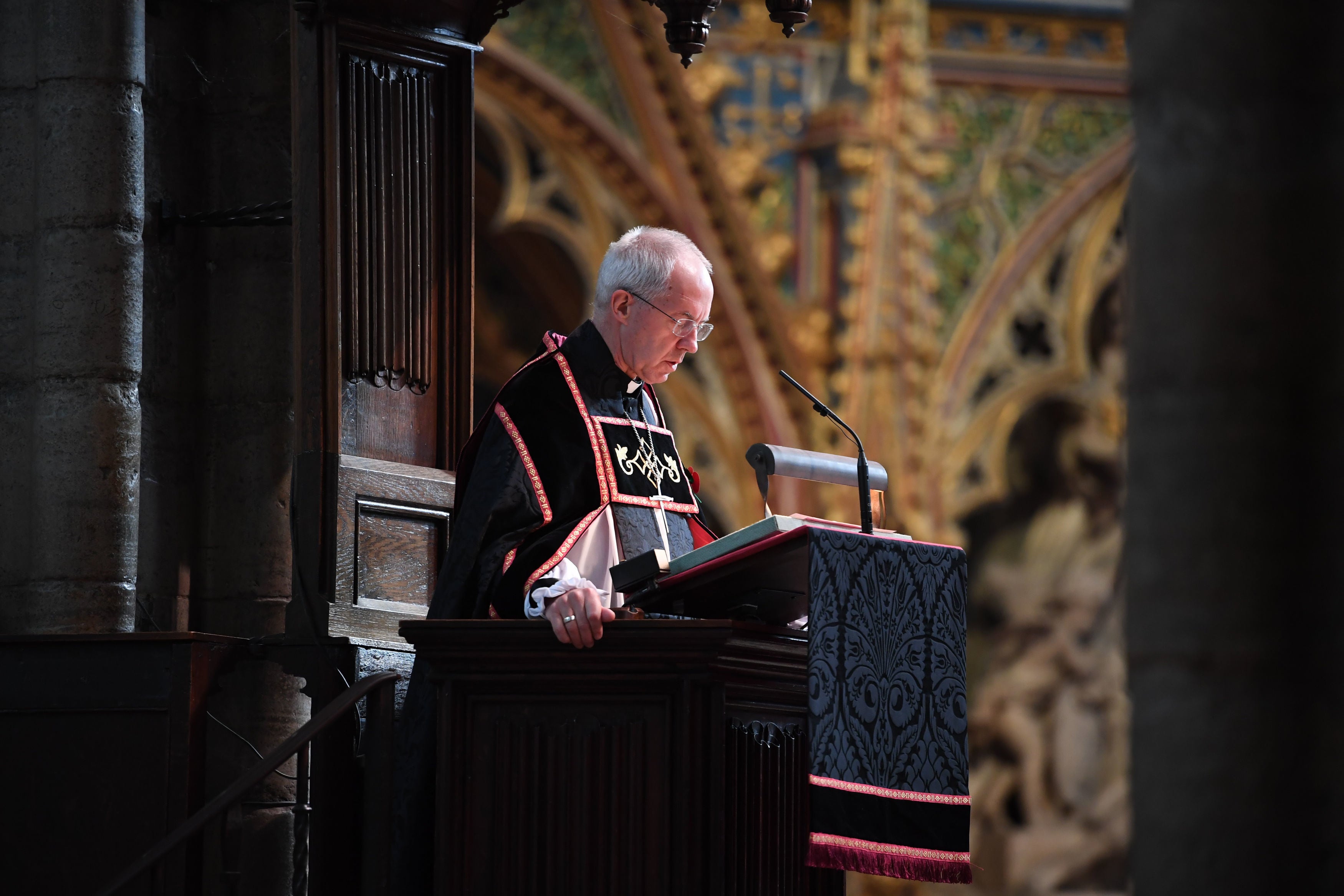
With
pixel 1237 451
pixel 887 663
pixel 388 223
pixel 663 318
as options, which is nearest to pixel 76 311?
pixel 388 223

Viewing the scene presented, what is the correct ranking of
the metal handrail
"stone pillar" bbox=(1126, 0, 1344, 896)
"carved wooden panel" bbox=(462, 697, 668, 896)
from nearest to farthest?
"stone pillar" bbox=(1126, 0, 1344, 896) < "carved wooden panel" bbox=(462, 697, 668, 896) < the metal handrail

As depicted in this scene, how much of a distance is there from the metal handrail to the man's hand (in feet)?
2.17

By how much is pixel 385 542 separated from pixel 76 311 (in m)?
1.11

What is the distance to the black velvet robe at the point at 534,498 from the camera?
13.4 ft

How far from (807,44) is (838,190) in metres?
0.72

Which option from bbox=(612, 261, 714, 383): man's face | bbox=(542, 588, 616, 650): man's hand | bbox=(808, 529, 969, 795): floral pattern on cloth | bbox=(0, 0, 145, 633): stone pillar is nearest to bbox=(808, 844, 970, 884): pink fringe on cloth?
bbox=(808, 529, 969, 795): floral pattern on cloth

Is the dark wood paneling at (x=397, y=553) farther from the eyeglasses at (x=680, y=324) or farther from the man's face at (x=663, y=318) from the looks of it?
the eyeglasses at (x=680, y=324)

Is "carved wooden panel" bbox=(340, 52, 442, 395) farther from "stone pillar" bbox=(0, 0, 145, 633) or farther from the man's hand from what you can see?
the man's hand

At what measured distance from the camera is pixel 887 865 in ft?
12.1

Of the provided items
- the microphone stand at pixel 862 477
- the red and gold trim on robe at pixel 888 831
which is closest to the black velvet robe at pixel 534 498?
the microphone stand at pixel 862 477

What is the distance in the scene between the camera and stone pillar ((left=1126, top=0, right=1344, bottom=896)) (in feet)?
8.16

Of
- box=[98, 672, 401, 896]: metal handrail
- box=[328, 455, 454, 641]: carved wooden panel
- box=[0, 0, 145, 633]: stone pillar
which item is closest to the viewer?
box=[98, 672, 401, 896]: metal handrail

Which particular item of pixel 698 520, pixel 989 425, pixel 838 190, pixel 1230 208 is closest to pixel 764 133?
pixel 838 190

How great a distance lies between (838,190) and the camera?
349 inches
